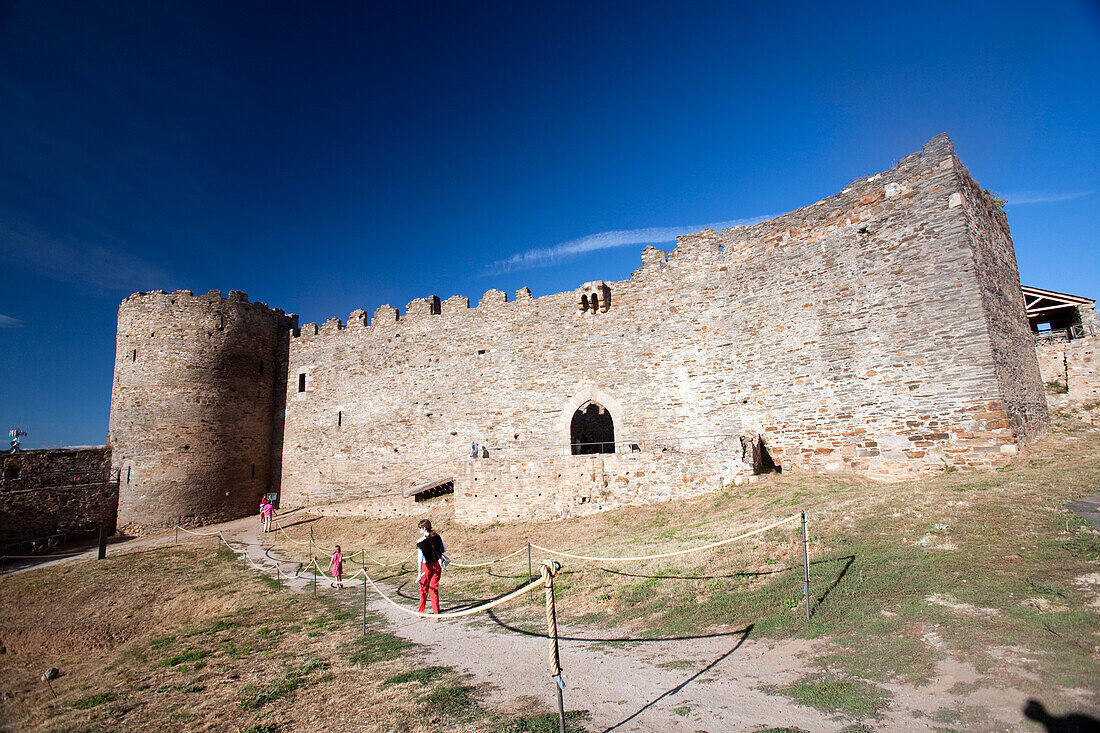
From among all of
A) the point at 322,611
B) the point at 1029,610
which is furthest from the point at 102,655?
the point at 1029,610

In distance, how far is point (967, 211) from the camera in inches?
449

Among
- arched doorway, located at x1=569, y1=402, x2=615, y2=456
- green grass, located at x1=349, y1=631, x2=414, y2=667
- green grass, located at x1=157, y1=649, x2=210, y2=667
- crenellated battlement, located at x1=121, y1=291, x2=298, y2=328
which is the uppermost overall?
crenellated battlement, located at x1=121, y1=291, x2=298, y2=328

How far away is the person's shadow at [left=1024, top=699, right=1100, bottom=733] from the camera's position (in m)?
3.15

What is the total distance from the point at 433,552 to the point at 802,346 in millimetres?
10410

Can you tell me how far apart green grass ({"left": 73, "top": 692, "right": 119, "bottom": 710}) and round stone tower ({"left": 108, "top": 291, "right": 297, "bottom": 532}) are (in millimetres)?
15933

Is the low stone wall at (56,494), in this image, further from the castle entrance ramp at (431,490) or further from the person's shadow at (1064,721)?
the person's shadow at (1064,721)

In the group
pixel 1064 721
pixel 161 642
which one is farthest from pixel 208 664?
pixel 1064 721

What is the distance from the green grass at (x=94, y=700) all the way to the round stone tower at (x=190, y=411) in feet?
52.3

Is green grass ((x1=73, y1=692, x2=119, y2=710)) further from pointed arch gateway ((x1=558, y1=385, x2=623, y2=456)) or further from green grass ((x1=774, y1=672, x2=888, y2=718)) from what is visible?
pointed arch gateway ((x1=558, y1=385, x2=623, y2=456))

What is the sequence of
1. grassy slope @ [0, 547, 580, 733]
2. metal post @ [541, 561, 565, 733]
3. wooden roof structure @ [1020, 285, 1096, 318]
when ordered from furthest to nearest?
wooden roof structure @ [1020, 285, 1096, 318] → grassy slope @ [0, 547, 580, 733] → metal post @ [541, 561, 565, 733]

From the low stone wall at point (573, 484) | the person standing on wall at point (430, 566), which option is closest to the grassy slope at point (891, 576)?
the person standing on wall at point (430, 566)

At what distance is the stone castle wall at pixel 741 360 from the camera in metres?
11.3

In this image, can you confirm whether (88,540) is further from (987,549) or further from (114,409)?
(987,549)

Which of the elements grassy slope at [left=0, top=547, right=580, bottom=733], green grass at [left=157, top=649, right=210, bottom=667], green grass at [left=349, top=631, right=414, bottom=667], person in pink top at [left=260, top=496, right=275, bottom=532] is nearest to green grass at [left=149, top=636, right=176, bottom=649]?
grassy slope at [left=0, top=547, right=580, bottom=733]
